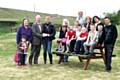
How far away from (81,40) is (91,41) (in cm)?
66

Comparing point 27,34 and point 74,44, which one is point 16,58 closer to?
point 27,34

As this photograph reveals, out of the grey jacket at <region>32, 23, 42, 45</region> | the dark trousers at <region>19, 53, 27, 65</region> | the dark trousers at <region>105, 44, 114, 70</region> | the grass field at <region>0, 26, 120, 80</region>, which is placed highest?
the grey jacket at <region>32, 23, 42, 45</region>

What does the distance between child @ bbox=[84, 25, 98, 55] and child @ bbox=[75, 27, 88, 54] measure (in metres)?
0.33

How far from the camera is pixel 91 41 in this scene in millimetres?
14406

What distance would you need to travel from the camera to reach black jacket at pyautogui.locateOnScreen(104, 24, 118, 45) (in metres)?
13.9

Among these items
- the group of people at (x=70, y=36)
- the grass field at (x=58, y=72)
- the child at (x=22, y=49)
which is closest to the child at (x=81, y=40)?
the group of people at (x=70, y=36)

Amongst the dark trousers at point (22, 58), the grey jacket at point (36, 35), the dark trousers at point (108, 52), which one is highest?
the grey jacket at point (36, 35)

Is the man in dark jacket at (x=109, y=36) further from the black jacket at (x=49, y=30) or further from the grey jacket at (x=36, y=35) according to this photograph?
the grey jacket at (x=36, y=35)

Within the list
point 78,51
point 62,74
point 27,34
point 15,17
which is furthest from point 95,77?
point 15,17

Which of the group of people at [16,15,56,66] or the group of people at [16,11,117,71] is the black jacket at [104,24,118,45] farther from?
the group of people at [16,15,56,66]

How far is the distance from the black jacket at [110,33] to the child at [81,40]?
103 cm

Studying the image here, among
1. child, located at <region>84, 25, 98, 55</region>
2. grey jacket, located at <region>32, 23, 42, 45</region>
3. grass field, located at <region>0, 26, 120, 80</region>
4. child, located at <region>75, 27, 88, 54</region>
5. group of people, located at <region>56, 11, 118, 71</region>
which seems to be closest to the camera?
grass field, located at <region>0, 26, 120, 80</region>

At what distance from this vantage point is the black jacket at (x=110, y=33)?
1394cm

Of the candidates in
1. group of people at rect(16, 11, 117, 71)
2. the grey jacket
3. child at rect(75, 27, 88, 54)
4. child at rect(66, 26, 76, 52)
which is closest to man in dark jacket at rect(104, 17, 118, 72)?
group of people at rect(16, 11, 117, 71)
